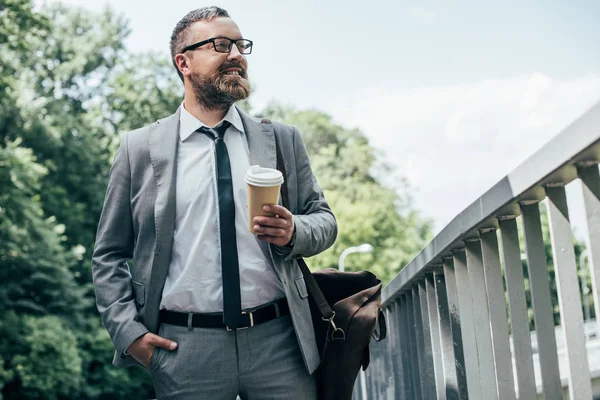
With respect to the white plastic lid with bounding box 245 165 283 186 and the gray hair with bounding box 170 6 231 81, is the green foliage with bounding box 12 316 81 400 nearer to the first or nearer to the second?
the gray hair with bounding box 170 6 231 81

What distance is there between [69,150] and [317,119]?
20.7m

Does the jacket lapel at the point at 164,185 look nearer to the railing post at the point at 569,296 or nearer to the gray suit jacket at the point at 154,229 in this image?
the gray suit jacket at the point at 154,229

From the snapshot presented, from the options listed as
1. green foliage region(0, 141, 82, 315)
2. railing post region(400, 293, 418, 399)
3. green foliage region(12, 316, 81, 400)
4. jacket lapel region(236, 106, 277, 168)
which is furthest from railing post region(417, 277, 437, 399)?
green foliage region(12, 316, 81, 400)

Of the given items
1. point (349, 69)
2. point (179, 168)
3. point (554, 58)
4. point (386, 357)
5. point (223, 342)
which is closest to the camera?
point (223, 342)

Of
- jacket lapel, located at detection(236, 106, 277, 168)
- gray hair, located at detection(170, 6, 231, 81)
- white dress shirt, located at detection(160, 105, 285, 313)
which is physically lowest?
white dress shirt, located at detection(160, 105, 285, 313)

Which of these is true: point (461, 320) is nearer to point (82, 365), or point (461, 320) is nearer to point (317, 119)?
point (82, 365)

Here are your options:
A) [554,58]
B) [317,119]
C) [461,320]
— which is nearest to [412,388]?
[461,320]

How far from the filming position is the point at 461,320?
258cm

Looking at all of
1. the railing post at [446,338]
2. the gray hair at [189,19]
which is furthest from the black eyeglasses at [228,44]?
the railing post at [446,338]

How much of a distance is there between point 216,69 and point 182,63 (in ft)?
0.70

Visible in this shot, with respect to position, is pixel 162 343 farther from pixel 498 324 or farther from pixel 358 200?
pixel 358 200

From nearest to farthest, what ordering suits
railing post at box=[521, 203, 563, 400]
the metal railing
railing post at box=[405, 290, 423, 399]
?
the metal railing, railing post at box=[521, 203, 563, 400], railing post at box=[405, 290, 423, 399]

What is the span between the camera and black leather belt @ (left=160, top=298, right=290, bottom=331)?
8.10 ft

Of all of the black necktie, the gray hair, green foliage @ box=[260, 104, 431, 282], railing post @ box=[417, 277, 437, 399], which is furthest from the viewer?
green foliage @ box=[260, 104, 431, 282]
